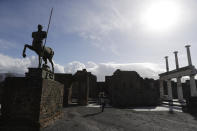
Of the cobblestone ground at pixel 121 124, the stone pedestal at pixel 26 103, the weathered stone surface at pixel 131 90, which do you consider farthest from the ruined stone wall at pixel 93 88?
the stone pedestal at pixel 26 103

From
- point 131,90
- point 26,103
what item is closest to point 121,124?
point 26,103

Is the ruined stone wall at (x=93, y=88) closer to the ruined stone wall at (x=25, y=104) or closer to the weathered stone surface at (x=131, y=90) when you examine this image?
the weathered stone surface at (x=131, y=90)

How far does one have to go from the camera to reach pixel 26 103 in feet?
16.9

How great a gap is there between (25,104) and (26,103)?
5cm

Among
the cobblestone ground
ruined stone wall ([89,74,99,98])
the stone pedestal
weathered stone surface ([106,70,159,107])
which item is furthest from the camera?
ruined stone wall ([89,74,99,98])

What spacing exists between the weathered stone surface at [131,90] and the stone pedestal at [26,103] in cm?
1647

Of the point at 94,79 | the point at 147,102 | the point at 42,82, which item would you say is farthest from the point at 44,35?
the point at 94,79

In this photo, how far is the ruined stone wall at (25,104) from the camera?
4.89 m

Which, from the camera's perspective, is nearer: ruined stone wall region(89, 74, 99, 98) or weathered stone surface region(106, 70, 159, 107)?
weathered stone surface region(106, 70, 159, 107)

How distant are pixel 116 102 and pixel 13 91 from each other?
57.0 feet

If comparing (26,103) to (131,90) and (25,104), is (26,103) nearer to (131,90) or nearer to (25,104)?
(25,104)

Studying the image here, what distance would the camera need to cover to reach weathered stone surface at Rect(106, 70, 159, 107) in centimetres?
2053

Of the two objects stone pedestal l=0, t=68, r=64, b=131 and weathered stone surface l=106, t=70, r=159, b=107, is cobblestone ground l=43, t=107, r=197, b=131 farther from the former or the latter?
weathered stone surface l=106, t=70, r=159, b=107

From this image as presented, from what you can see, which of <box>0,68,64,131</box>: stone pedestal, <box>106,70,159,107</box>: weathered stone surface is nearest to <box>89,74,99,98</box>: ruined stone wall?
<box>106,70,159,107</box>: weathered stone surface
